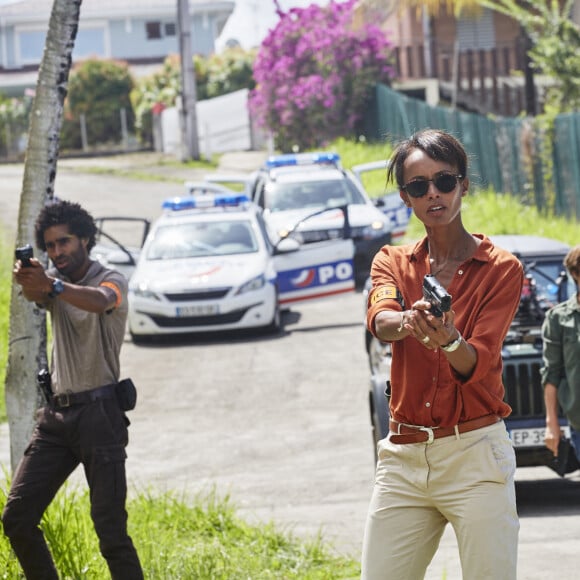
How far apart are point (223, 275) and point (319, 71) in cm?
1818

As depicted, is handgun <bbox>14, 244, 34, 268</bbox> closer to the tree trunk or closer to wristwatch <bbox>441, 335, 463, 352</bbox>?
the tree trunk

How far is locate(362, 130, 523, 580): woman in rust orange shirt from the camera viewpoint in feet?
13.8

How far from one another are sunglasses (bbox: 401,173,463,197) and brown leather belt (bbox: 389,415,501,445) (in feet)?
2.25

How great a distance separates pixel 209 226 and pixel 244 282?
168 centimetres

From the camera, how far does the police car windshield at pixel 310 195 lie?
67.6 feet

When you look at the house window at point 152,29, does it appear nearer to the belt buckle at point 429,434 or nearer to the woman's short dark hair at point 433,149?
the woman's short dark hair at point 433,149

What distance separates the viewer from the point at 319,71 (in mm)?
34531

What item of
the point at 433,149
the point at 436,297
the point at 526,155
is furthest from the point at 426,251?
the point at 526,155

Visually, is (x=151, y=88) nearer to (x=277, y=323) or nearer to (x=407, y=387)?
(x=277, y=323)

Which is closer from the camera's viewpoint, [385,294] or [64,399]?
[385,294]

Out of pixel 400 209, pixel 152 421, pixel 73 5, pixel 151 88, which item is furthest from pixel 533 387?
pixel 151 88

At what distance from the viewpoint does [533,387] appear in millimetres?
9148

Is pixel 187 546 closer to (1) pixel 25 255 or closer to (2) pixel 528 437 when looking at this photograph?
(1) pixel 25 255

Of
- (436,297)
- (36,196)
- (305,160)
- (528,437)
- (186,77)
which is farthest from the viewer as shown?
(186,77)
